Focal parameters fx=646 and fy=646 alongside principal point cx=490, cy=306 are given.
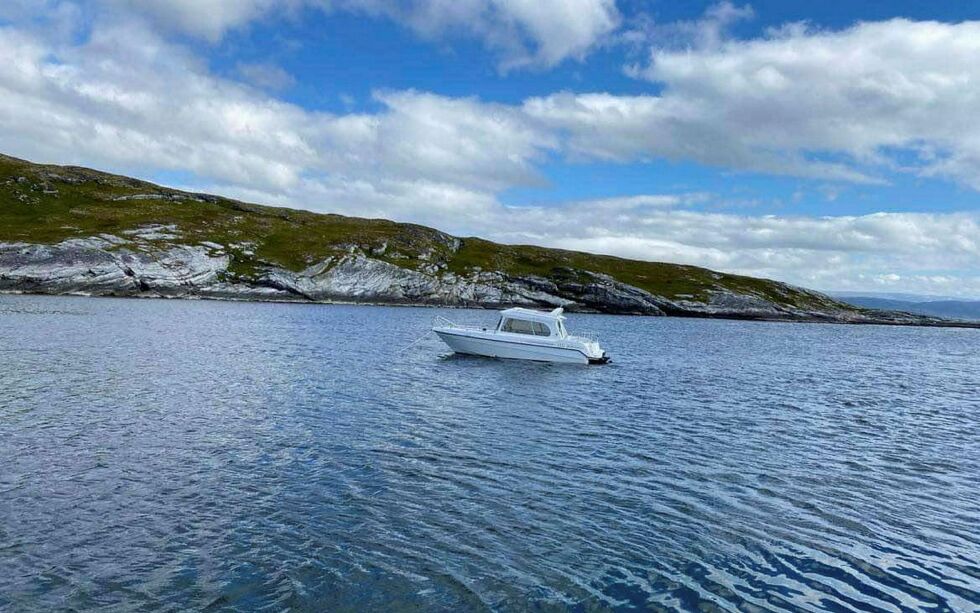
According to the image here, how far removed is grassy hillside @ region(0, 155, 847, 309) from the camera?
15100cm

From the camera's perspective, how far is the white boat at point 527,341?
57.4 meters

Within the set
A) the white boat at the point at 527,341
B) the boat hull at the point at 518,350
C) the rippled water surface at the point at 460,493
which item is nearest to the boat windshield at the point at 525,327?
the white boat at the point at 527,341

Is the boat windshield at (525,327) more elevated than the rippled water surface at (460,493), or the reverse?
the boat windshield at (525,327)

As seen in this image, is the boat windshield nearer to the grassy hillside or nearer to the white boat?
the white boat

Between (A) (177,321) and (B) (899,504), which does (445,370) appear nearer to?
(B) (899,504)

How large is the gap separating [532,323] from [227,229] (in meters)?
132

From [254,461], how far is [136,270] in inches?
4888

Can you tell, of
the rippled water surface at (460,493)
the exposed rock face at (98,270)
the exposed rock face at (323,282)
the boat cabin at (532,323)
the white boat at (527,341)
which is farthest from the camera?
the exposed rock face at (323,282)

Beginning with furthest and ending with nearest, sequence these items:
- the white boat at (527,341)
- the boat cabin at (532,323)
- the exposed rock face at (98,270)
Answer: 1. the exposed rock face at (98,270)
2. the boat cabin at (532,323)
3. the white boat at (527,341)

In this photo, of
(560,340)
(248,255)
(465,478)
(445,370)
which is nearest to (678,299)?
(248,255)

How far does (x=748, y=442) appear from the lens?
2888 centimetres

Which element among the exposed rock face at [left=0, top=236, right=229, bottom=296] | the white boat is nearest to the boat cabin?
the white boat

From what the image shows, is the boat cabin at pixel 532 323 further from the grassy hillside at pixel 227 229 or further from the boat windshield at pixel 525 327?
the grassy hillside at pixel 227 229

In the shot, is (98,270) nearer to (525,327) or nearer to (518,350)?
(525,327)
